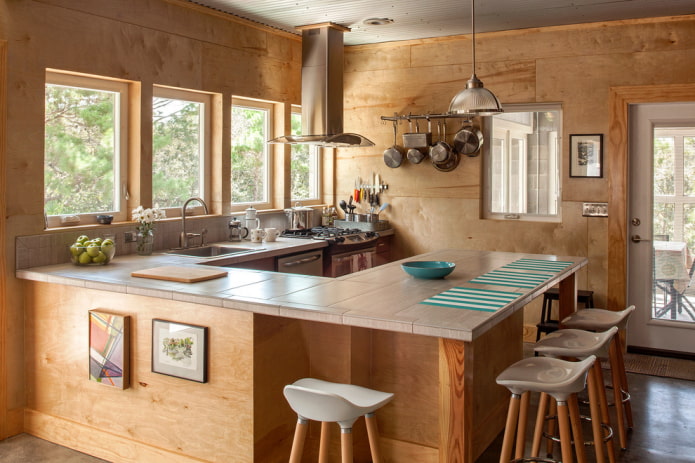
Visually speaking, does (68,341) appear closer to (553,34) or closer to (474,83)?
(474,83)

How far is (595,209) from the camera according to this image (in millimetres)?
5363

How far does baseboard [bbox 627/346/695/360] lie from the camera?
5211mm

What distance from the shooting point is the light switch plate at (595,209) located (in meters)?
5.32

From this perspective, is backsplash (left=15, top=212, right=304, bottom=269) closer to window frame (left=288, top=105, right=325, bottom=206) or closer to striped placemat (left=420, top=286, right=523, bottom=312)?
window frame (left=288, top=105, right=325, bottom=206)

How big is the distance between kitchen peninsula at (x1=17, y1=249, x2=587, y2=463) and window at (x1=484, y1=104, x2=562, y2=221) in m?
2.11

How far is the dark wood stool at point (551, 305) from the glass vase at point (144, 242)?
2.91m

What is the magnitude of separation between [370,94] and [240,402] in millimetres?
4056

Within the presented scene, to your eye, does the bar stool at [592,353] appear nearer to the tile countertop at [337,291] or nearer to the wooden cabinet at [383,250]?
the tile countertop at [337,291]

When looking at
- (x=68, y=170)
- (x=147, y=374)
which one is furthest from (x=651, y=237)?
(x=68, y=170)

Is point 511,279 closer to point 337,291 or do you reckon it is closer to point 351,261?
point 337,291

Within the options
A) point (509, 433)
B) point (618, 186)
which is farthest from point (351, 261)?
point (509, 433)

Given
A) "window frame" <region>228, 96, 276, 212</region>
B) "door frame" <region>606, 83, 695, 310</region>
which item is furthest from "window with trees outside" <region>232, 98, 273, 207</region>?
"door frame" <region>606, 83, 695, 310</region>

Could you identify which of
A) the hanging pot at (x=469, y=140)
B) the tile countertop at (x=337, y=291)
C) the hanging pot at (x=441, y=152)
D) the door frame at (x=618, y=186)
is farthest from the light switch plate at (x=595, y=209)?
the tile countertop at (x=337, y=291)

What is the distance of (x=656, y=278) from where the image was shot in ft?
17.5
